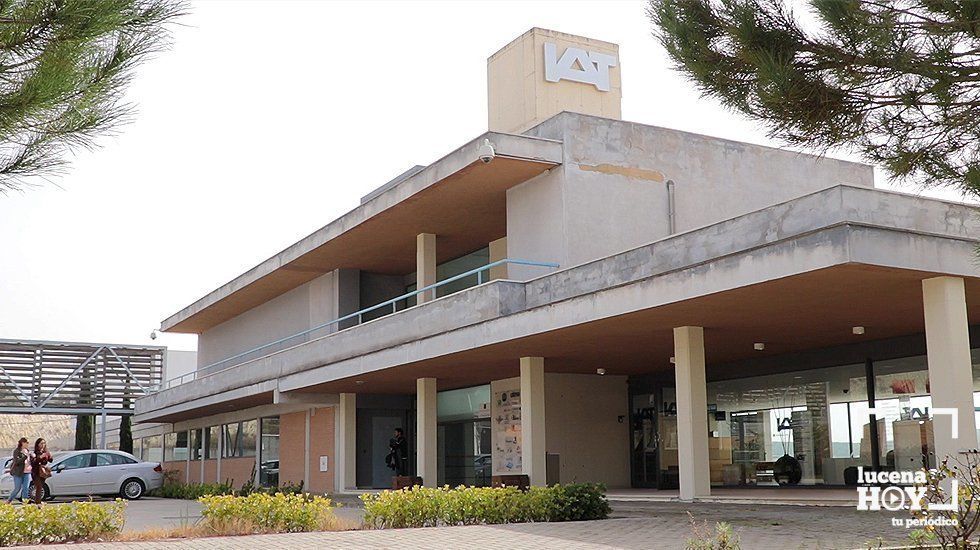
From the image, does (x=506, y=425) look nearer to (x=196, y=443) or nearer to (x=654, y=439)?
(x=654, y=439)

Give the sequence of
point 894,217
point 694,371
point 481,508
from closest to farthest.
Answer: point 894,217
point 481,508
point 694,371

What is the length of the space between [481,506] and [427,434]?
401 inches

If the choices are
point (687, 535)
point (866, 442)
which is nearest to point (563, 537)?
point (687, 535)

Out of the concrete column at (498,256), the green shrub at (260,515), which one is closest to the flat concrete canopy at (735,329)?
the concrete column at (498,256)

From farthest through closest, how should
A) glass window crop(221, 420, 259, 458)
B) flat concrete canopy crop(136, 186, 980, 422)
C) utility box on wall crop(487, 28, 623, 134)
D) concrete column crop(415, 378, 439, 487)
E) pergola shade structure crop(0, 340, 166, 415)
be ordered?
pergola shade structure crop(0, 340, 166, 415), glass window crop(221, 420, 259, 458), utility box on wall crop(487, 28, 623, 134), concrete column crop(415, 378, 439, 487), flat concrete canopy crop(136, 186, 980, 422)

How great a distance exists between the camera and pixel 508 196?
75.1 ft

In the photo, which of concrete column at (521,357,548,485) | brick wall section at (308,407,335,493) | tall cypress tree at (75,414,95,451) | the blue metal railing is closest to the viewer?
the blue metal railing

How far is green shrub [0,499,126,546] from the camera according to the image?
12719mm

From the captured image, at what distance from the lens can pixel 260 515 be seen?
14.3m

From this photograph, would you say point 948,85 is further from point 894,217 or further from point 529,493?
point 529,493

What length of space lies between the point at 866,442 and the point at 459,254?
456 inches

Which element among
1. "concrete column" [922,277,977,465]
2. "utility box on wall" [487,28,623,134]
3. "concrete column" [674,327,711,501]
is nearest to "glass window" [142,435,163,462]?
"utility box on wall" [487,28,623,134]

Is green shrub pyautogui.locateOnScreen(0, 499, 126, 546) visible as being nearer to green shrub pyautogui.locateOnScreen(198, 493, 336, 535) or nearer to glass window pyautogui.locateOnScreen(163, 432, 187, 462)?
green shrub pyautogui.locateOnScreen(198, 493, 336, 535)

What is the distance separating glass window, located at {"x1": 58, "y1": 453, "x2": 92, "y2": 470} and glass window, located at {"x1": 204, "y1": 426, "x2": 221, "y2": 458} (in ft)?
26.4
